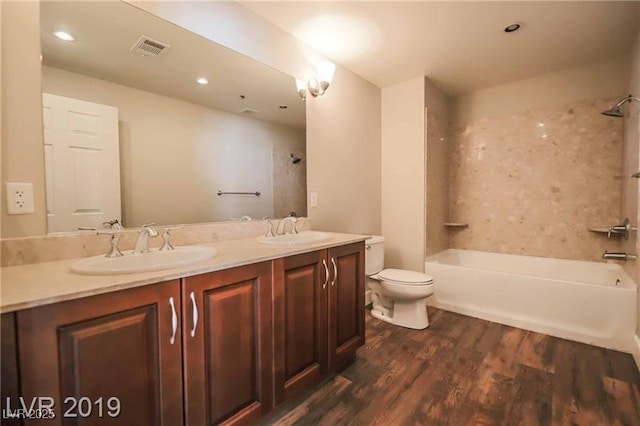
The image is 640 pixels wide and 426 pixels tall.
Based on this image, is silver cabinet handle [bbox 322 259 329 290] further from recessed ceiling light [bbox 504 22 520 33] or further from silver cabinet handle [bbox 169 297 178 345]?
recessed ceiling light [bbox 504 22 520 33]

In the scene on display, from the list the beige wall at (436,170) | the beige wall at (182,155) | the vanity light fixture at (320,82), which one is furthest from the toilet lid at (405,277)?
the vanity light fixture at (320,82)

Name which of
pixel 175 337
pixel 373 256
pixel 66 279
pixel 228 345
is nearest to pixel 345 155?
pixel 373 256

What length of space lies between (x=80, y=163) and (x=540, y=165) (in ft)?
12.4

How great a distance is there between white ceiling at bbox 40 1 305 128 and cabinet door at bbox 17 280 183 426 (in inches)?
42.2

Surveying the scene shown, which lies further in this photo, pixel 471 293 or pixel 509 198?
pixel 509 198

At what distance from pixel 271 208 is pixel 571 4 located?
240cm

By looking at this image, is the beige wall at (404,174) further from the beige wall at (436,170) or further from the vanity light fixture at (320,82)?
the vanity light fixture at (320,82)

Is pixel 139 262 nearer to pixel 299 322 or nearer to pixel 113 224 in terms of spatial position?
pixel 113 224

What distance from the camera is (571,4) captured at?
1824mm

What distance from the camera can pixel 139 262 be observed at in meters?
1.20

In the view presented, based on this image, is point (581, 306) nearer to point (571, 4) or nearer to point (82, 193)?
point (571, 4)

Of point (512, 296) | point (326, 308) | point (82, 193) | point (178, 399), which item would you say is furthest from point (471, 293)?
point (82, 193)

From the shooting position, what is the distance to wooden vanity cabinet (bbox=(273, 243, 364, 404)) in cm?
135

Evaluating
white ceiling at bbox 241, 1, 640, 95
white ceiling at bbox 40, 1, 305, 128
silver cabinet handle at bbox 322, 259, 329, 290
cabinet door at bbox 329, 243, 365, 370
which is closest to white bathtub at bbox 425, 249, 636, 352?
cabinet door at bbox 329, 243, 365, 370
